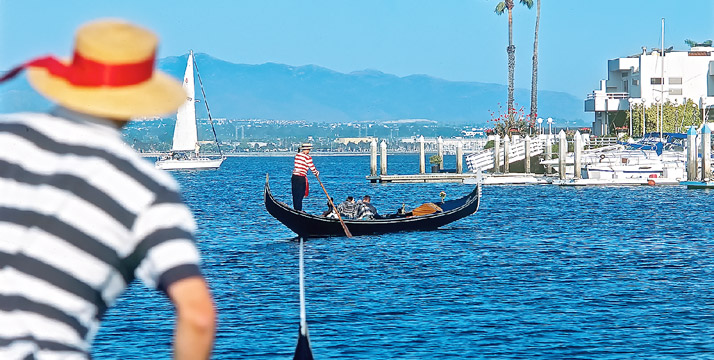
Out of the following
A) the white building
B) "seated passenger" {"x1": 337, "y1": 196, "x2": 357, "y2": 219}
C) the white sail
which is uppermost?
the white building

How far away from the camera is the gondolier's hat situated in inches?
114

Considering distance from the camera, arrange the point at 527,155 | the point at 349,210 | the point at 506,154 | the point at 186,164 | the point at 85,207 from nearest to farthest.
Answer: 1. the point at 85,207
2. the point at 349,210
3. the point at 506,154
4. the point at 527,155
5. the point at 186,164

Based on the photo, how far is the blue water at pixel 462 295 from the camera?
14.2 meters

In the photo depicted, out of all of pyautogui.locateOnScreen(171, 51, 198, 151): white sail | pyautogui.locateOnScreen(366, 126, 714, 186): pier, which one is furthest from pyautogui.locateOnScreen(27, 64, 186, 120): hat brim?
pyautogui.locateOnScreen(171, 51, 198, 151): white sail

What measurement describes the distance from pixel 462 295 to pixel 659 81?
216 ft

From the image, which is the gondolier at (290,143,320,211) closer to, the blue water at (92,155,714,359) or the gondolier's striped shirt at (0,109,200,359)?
the blue water at (92,155,714,359)

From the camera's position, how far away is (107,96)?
2936 millimetres

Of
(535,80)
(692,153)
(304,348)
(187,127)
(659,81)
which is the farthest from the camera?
(187,127)

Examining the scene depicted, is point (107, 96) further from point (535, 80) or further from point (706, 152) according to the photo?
point (535, 80)

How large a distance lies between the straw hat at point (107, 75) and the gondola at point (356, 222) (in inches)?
868

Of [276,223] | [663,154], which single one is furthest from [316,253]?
[663,154]

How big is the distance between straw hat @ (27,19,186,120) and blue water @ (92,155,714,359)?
1077 centimetres

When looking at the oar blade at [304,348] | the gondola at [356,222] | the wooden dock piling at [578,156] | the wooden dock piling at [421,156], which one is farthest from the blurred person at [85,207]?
the wooden dock piling at [421,156]

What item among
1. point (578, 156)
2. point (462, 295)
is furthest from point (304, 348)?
point (578, 156)
